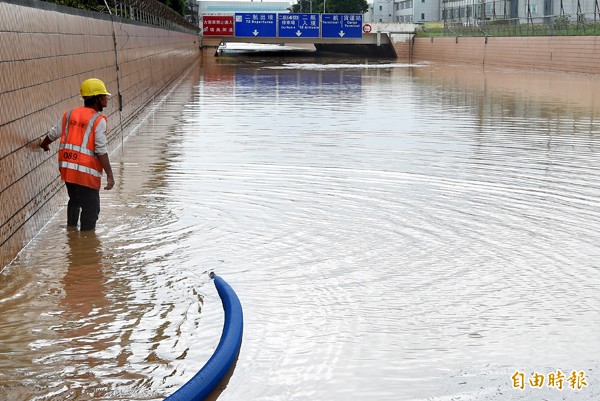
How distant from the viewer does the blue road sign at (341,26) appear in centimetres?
7369

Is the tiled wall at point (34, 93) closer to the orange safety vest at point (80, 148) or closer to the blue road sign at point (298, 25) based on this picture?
the orange safety vest at point (80, 148)

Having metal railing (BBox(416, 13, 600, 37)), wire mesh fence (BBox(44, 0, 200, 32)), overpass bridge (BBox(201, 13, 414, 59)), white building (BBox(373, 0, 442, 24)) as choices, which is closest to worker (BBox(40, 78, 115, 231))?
wire mesh fence (BBox(44, 0, 200, 32))

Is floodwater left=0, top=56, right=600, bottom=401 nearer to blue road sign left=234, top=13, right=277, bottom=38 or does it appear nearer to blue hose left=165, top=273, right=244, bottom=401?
blue hose left=165, top=273, right=244, bottom=401

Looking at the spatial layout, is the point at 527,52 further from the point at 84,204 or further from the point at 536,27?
the point at 84,204

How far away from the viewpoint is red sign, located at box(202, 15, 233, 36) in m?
73.9

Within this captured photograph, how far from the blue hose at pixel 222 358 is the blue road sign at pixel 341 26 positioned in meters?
69.2

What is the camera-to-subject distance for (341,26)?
74.4 meters

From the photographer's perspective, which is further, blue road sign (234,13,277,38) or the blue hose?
blue road sign (234,13,277,38)

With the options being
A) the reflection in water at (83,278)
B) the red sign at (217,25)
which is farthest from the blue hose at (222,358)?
the red sign at (217,25)

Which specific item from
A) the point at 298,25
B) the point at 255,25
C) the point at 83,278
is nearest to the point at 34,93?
the point at 83,278

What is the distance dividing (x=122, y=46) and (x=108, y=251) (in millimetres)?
11587

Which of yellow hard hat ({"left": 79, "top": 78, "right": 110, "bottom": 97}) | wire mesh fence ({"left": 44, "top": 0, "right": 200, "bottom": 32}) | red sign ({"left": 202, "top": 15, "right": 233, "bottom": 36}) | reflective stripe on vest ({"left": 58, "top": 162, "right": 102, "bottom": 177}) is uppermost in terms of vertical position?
red sign ({"left": 202, "top": 15, "right": 233, "bottom": 36})

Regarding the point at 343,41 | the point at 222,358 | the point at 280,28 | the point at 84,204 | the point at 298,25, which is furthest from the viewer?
the point at 343,41

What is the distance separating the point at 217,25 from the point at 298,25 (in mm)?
6325
